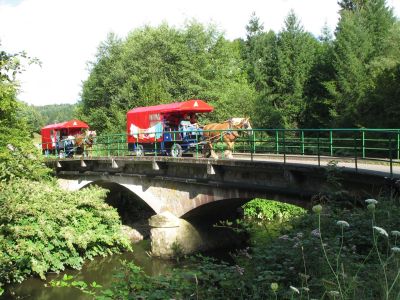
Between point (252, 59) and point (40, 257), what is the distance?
1833 inches

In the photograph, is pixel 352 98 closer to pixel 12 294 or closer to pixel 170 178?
pixel 170 178

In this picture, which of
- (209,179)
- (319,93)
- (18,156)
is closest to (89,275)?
(209,179)

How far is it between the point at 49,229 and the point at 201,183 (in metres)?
5.24

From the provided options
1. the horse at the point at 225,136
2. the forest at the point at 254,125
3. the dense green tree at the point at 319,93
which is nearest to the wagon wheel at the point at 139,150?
the forest at the point at 254,125

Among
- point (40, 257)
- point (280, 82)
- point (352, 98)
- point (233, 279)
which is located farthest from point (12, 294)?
point (280, 82)

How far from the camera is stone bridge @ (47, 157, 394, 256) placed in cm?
1057

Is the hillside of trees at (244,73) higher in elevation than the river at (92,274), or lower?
higher

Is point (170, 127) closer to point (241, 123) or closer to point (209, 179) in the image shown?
point (241, 123)

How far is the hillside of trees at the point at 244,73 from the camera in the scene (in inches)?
1438

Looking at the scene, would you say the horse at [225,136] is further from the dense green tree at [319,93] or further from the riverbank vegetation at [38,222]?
the dense green tree at [319,93]

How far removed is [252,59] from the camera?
2255 inches

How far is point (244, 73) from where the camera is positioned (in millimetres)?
50656

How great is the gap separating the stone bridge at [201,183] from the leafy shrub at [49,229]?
5.89 feet

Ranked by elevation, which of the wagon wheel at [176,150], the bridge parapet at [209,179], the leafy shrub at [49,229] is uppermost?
the wagon wheel at [176,150]
